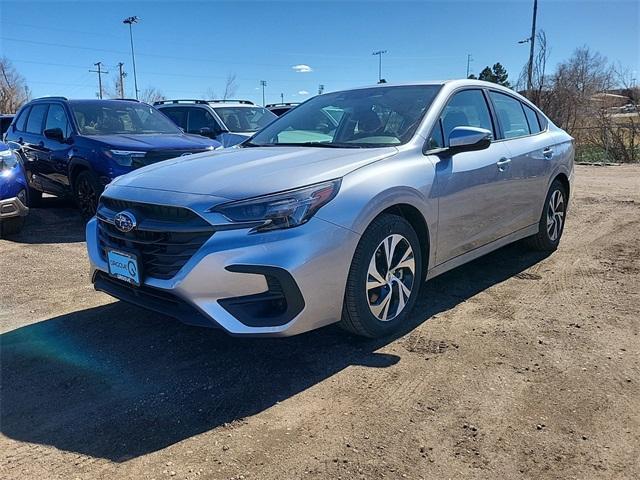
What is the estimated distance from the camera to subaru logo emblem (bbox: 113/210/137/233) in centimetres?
312

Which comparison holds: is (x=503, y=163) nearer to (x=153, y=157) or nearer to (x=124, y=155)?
(x=153, y=157)

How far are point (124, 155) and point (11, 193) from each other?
1.31 metres

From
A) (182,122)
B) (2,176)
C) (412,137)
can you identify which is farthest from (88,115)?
(412,137)

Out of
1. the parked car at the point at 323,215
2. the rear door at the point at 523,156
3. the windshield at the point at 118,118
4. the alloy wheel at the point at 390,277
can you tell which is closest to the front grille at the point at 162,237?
the parked car at the point at 323,215

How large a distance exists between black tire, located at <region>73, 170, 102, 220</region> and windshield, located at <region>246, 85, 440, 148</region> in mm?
3067

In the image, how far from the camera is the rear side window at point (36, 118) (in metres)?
8.03

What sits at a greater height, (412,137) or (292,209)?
(412,137)

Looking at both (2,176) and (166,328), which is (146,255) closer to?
(166,328)

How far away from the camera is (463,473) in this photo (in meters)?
2.26

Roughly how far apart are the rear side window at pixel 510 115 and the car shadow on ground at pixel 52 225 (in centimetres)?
483

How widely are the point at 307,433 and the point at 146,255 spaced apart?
4.43 ft

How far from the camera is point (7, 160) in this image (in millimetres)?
6348

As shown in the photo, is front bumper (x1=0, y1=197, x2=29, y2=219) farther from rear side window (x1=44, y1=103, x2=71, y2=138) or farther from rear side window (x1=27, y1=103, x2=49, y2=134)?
rear side window (x1=27, y1=103, x2=49, y2=134)

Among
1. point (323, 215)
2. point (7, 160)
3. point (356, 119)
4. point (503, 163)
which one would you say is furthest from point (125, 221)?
point (7, 160)
